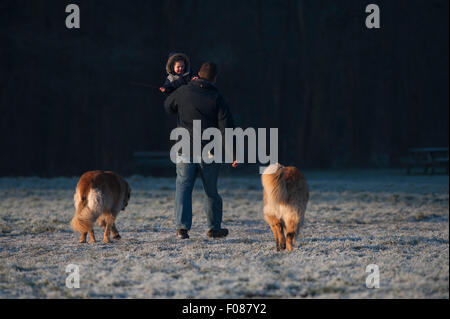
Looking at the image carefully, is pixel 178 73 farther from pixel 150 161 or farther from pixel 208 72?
pixel 150 161

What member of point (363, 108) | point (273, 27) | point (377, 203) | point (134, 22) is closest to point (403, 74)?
point (363, 108)

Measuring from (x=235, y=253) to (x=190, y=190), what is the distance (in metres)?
1.21

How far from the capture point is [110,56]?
55.4 ft

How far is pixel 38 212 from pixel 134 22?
9.88 m

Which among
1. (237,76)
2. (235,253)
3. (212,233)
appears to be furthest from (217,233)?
(237,76)

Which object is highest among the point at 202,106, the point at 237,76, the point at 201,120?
the point at 237,76

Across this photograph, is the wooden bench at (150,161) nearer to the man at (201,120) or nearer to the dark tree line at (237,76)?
the dark tree line at (237,76)

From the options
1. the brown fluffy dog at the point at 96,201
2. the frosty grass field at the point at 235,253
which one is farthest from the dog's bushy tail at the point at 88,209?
the frosty grass field at the point at 235,253

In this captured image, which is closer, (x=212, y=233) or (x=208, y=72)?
(x=208, y=72)

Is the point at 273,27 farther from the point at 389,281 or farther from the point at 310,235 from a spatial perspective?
the point at 389,281

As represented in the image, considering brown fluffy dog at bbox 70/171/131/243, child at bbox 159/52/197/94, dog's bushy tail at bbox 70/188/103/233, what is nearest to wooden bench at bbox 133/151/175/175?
child at bbox 159/52/197/94

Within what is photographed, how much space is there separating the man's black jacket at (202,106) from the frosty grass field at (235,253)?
135 centimetres

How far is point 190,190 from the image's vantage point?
6289 mm

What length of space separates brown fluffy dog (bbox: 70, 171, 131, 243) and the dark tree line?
1127cm
